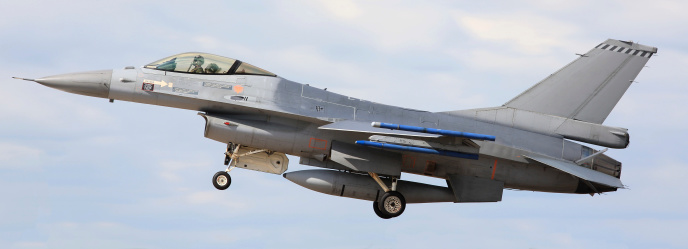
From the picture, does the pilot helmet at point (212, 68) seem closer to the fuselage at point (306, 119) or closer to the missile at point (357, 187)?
the fuselage at point (306, 119)

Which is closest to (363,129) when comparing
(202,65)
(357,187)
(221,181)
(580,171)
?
(357,187)

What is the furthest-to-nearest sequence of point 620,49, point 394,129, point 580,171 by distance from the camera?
point 620,49 → point 580,171 → point 394,129

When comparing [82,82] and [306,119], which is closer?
[82,82]

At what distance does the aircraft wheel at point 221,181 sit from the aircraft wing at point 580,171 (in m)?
6.08

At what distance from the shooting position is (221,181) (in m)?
18.1

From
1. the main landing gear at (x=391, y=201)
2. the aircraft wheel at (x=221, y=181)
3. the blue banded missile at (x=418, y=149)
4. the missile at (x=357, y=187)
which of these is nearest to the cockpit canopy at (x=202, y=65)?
the aircraft wheel at (x=221, y=181)

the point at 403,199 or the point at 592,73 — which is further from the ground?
the point at 592,73

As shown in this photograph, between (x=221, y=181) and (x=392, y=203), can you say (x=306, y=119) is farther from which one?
(x=392, y=203)

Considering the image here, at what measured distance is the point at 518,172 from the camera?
63.2 feet

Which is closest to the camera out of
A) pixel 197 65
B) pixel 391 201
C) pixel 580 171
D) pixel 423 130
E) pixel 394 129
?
pixel 394 129

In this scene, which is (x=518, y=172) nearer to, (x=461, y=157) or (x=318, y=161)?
(x=461, y=157)

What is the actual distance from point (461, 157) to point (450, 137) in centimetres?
58

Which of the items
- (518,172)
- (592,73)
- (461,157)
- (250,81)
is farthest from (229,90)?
(592,73)

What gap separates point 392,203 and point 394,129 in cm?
286
